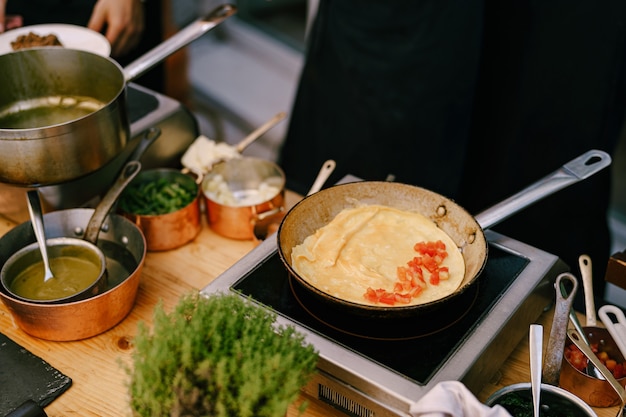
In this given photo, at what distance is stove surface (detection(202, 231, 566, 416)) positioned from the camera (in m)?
1.21

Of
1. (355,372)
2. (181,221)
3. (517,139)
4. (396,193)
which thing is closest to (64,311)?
(181,221)

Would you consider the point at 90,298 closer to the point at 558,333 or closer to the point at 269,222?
the point at 269,222

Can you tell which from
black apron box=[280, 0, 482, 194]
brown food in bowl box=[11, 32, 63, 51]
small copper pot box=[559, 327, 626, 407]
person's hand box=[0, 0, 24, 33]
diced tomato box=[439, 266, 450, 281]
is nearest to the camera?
small copper pot box=[559, 327, 626, 407]

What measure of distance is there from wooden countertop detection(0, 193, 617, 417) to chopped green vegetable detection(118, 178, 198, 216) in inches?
4.6

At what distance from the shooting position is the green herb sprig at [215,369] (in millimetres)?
1025

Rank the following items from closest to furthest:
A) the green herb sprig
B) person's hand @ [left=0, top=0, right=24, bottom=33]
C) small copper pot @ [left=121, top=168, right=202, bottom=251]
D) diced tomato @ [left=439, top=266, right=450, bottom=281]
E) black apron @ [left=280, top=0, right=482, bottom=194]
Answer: the green herb sprig, diced tomato @ [left=439, top=266, right=450, bottom=281], small copper pot @ [left=121, top=168, right=202, bottom=251], person's hand @ [left=0, top=0, right=24, bottom=33], black apron @ [left=280, top=0, right=482, bottom=194]

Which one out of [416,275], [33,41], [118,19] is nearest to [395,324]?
[416,275]

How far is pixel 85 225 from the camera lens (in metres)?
1.65

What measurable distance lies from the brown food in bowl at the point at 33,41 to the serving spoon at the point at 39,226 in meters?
0.60

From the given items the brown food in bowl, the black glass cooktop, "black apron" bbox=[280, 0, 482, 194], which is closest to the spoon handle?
the black glass cooktop

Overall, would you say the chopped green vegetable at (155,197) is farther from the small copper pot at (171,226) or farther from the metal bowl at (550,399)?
the metal bowl at (550,399)

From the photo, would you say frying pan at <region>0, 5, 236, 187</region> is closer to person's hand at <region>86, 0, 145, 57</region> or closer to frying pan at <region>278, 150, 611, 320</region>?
frying pan at <region>278, 150, 611, 320</region>

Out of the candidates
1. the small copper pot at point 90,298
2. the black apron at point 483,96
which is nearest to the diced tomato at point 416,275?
the small copper pot at point 90,298

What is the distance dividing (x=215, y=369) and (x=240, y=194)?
914 mm
